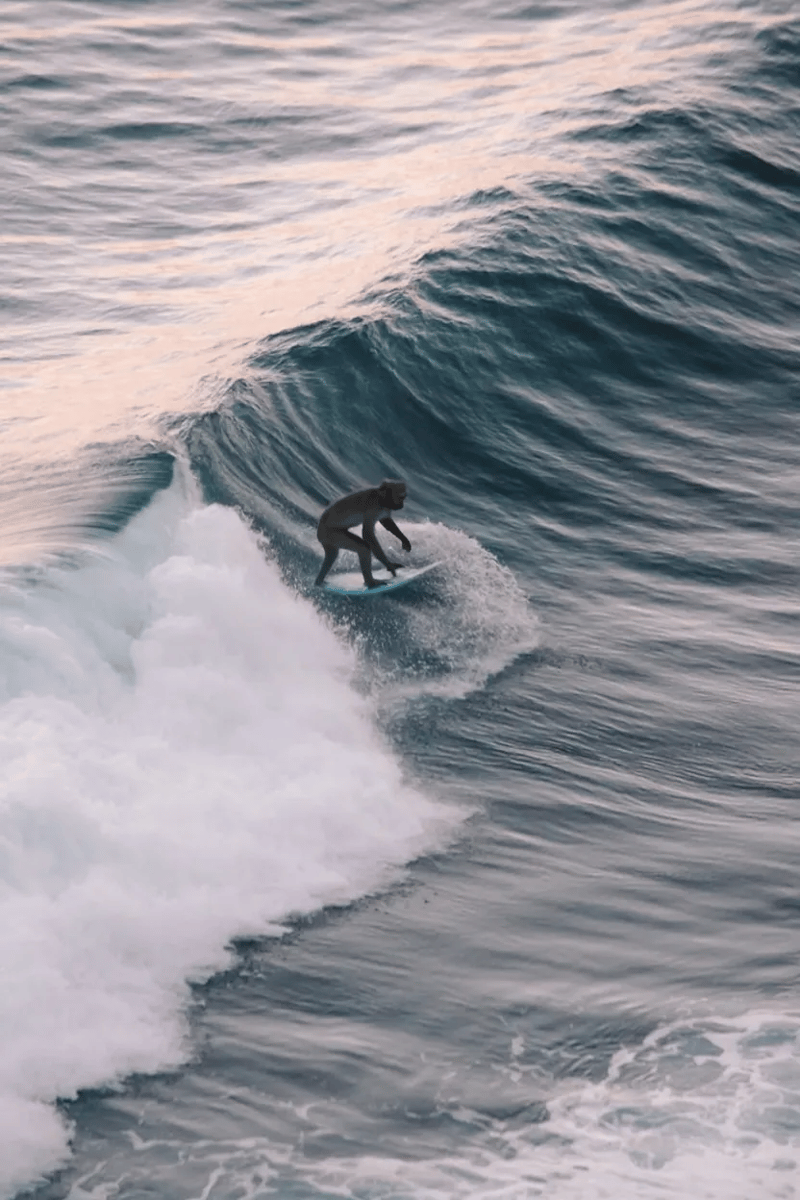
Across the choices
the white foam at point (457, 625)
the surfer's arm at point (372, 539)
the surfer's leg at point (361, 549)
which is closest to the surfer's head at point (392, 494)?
the surfer's arm at point (372, 539)

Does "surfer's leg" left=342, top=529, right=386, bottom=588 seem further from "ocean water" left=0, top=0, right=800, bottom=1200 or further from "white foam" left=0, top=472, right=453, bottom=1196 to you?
"white foam" left=0, top=472, right=453, bottom=1196

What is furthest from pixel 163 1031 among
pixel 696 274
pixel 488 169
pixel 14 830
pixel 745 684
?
pixel 488 169

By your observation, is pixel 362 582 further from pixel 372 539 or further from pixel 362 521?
pixel 362 521

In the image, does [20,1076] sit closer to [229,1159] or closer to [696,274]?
[229,1159]

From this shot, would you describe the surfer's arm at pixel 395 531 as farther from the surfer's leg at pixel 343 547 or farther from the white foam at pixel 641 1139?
the white foam at pixel 641 1139

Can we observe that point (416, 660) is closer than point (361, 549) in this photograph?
Yes

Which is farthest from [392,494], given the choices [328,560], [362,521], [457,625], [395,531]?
[457,625]
